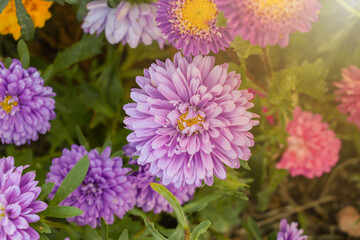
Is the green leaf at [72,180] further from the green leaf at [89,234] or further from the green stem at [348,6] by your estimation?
the green stem at [348,6]

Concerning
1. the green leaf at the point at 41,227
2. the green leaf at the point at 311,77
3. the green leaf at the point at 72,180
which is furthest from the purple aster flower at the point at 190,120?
the green leaf at the point at 311,77

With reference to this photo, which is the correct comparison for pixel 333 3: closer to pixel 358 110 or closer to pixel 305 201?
pixel 358 110

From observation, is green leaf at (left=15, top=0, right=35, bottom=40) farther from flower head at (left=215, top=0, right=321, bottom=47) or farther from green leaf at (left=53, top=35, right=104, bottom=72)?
flower head at (left=215, top=0, right=321, bottom=47)

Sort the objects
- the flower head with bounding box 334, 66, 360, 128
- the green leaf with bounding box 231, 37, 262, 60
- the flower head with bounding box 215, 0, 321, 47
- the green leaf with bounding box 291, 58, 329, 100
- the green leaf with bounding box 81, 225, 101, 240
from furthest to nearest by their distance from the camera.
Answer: the flower head with bounding box 334, 66, 360, 128, the green leaf with bounding box 291, 58, 329, 100, the green leaf with bounding box 81, 225, 101, 240, the green leaf with bounding box 231, 37, 262, 60, the flower head with bounding box 215, 0, 321, 47

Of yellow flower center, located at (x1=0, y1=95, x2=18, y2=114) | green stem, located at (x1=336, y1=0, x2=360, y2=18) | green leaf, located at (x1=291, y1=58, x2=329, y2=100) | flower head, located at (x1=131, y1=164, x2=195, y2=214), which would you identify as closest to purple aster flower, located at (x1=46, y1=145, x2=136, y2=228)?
flower head, located at (x1=131, y1=164, x2=195, y2=214)

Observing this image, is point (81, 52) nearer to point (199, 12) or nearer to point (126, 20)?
point (126, 20)

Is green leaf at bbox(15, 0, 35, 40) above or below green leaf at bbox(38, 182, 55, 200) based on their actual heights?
above

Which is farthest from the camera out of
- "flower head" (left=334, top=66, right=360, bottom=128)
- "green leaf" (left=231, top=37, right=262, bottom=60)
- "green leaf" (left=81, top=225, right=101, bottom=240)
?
"flower head" (left=334, top=66, right=360, bottom=128)
